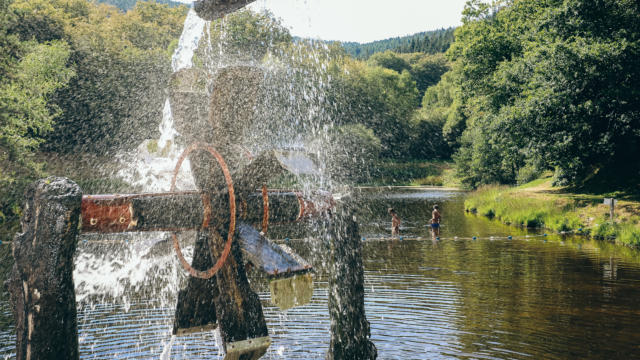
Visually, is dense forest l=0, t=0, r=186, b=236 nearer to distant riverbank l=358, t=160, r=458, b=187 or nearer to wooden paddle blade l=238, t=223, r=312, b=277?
wooden paddle blade l=238, t=223, r=312, b=277

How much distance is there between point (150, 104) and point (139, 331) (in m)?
44.5

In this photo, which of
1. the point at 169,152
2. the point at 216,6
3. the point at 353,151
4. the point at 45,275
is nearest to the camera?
the point at 45,275

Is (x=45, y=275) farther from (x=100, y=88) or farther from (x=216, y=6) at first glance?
(x=100, y=88)

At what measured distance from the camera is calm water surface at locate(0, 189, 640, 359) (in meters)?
7.64

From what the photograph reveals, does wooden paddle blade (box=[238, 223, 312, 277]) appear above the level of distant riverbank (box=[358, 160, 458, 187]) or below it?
below

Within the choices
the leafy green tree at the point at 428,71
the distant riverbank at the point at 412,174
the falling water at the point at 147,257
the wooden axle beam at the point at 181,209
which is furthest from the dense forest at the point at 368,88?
the leafy green tree at the point at 428,71

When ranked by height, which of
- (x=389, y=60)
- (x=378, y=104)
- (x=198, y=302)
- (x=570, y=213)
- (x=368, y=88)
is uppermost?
(x=389, y=60)

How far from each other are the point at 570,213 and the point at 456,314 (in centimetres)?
1494

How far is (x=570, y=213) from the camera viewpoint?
21.9m

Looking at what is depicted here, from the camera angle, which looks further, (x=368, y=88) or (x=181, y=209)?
(x=368, y=88)

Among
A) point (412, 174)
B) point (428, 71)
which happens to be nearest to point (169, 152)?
point (412, 174)

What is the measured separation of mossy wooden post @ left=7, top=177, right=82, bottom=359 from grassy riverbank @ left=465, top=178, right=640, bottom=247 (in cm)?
1887

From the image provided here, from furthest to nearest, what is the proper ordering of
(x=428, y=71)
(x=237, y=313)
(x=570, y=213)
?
(x=428, y=71) < (x=570, y=213) < (x=237, y=313)

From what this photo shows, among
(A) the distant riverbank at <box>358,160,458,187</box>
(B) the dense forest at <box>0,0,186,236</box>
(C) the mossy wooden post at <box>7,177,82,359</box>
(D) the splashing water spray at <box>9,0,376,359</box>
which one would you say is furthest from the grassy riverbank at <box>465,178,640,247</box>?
(A) the distant riverbank at <box>358,160,458,187</box>
